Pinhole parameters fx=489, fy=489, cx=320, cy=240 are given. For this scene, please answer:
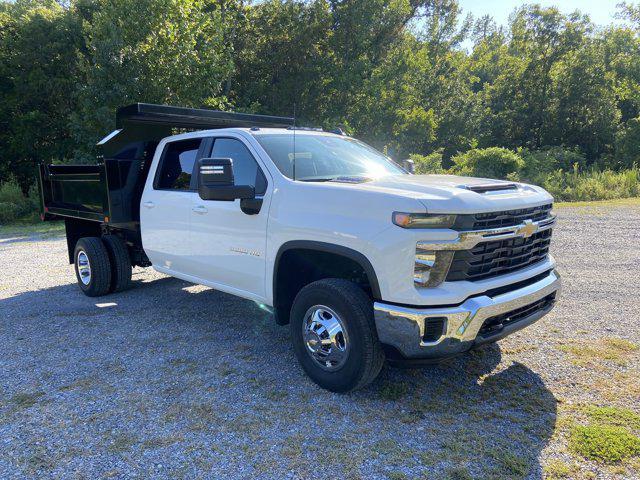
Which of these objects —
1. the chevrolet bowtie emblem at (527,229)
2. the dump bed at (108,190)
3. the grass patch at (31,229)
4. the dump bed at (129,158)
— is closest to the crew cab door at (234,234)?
the dump bed at (129,158)

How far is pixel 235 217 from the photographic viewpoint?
4312 mm

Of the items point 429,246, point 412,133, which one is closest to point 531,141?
point 412,133

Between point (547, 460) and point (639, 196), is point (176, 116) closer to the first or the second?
point (547, 460)

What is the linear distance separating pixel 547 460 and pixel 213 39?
655 inches

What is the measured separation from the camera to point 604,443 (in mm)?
2967

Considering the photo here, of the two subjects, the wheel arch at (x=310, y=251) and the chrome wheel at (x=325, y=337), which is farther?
the chrome wheel at (x=325, y=337)

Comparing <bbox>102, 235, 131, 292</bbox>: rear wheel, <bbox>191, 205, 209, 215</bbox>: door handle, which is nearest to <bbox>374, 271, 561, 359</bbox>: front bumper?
<bbox>191, 205, 209, 215</bbox>: door handle

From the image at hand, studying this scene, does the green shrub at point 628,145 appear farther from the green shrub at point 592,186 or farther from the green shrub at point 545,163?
the green shrub at point 592,186

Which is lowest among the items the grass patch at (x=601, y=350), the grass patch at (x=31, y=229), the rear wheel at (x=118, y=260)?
the grass patch at (x=601, y=350)

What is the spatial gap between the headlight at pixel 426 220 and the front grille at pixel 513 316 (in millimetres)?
725

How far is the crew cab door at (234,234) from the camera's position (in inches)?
163

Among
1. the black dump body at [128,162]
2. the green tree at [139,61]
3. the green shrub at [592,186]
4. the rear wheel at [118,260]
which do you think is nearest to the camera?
the black dump body at [128,162]

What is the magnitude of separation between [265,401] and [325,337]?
64 cm

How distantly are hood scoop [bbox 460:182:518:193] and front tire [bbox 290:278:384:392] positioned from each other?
3.49 feet
